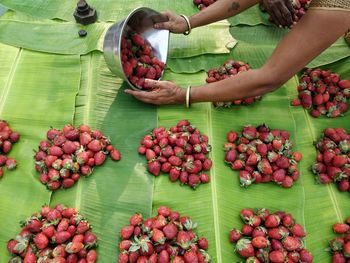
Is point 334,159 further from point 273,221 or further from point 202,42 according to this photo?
point 202,42

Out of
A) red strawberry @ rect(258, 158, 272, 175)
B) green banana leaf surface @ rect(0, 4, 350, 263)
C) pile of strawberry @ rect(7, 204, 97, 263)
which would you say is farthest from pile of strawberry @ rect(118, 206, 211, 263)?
red strawberry @ rect(258, 158, 272, 175)

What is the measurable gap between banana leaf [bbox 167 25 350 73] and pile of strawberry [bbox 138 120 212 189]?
71 cm

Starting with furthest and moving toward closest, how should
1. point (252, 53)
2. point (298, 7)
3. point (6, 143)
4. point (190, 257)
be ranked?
point (298, 7), point (252, 53), point (6, 143), point (190, 257)

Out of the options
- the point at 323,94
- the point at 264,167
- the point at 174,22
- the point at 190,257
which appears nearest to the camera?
the point at 190,257

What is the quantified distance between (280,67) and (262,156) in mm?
652

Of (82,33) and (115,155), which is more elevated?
(82,33)

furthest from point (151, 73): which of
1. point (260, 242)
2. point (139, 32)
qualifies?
point (260, 242)

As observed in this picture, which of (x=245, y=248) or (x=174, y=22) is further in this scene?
(x=174, y=22)

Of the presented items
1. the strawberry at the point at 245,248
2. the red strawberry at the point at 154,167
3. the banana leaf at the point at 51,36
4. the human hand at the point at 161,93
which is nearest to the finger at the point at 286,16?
the human hand at the point at 161,93

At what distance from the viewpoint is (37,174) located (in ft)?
7.04

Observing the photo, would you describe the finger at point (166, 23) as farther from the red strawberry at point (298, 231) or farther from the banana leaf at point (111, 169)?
the red strawberry at point (298, 231)

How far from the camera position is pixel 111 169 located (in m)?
2.17

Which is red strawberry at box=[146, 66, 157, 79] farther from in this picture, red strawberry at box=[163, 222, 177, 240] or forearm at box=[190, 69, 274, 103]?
red strawberry at box=[163, 222, 177, 240]

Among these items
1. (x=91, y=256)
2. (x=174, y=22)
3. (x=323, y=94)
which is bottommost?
(x=91, y=256)
